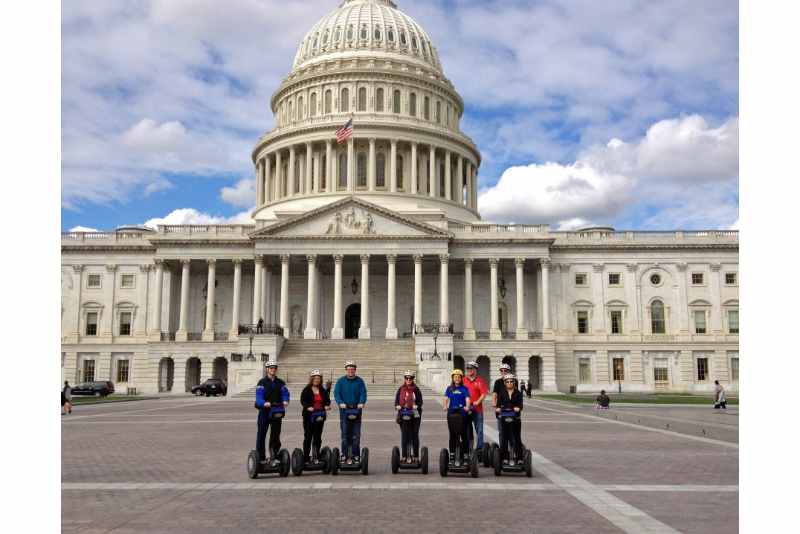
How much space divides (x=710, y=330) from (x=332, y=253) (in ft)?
118

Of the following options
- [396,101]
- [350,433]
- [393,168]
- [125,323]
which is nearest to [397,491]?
[350,433]

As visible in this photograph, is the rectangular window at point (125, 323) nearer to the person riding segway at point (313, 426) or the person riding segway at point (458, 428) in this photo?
the person riding segway at point (313, 426)

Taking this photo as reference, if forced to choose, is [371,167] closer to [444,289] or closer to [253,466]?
[444,289]

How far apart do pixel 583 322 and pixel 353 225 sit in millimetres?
23721

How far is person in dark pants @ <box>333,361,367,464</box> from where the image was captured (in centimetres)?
1516

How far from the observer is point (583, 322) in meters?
73.9

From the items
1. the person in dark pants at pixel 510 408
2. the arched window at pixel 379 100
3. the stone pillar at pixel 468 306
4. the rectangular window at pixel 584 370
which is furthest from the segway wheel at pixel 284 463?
the arched window at pixel 379 100

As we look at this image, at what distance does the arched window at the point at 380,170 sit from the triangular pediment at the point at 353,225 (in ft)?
54.9

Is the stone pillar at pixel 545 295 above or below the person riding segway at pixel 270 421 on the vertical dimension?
above

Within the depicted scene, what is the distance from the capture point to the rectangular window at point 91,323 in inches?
2965

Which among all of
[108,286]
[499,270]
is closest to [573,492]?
[499,270]

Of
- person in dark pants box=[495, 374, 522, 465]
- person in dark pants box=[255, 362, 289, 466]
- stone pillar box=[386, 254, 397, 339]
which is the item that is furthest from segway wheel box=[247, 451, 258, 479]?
stone pillar box=[386, 254, 397, 339]
